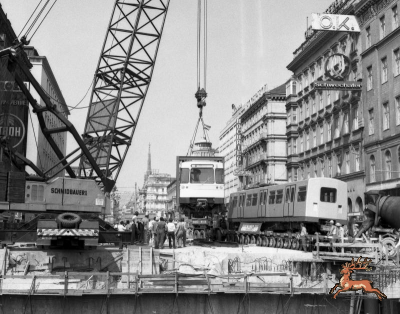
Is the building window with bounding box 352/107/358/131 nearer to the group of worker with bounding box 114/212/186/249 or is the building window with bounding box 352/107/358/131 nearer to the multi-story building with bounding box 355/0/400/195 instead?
the multi-story building with bounding box 355/0/400/195

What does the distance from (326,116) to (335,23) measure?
30.5 feet

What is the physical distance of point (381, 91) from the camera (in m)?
45.0

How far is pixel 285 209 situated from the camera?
3391 centimetres

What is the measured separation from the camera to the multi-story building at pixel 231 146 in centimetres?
10769

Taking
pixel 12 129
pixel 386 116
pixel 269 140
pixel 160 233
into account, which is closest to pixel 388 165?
pixel 386 116

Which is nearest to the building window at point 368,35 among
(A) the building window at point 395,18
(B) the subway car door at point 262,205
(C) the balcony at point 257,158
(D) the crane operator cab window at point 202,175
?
(A) the building window at point 395,18

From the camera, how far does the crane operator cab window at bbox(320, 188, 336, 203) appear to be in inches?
1266

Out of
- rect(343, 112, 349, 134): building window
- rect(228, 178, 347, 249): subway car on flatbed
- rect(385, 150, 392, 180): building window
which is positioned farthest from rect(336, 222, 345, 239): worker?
rect(343, 112, 349, 134): building window

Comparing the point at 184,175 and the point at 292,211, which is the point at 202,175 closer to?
the point at 184,175

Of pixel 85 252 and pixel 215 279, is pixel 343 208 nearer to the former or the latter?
pixel 215 279

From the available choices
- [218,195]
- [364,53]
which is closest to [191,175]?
[218,195]

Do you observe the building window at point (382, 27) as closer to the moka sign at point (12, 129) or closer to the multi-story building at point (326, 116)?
the multi-story building at point (326, 116)

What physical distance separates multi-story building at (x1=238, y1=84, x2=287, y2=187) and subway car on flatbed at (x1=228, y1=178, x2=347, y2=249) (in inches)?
1536

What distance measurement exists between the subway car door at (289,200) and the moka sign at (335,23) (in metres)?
20.4
